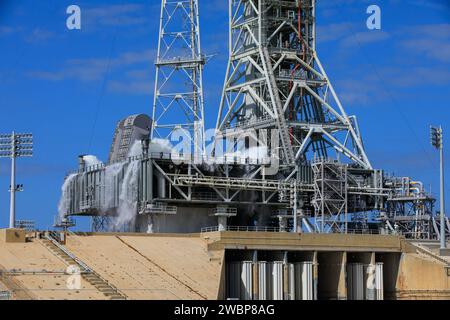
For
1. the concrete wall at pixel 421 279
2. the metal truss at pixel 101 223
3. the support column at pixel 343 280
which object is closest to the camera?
the support column at pixel 343 280

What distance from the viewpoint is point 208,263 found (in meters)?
71.8

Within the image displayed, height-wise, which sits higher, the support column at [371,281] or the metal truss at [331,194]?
the metal truss at [331,194]

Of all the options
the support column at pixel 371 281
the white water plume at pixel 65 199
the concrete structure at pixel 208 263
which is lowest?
the support column at pixel 371 281

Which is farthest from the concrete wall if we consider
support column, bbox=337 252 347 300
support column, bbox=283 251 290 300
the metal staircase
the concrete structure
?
the metal staircase

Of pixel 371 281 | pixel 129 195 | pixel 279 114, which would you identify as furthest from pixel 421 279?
pixel 129 195

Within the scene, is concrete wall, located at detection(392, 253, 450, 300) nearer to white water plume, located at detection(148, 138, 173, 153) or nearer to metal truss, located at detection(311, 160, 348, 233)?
metal truss, located at detection(311, 160, 348, 233)

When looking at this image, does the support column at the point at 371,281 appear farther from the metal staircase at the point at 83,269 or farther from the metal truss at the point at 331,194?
the metal staircase at the point at 83,269

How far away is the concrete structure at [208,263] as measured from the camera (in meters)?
61.5

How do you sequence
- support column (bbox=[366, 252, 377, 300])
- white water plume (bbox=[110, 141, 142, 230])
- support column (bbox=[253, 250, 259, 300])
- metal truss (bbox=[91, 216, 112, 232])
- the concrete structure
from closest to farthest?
1. the concrete structure
2. support column (bbox=[253, 250, 259, 300])
3. support column (bbox=[366, 252, 377, 300])
4. white water plume (bbox=[110, 141, 142, 230])
5. metal truss (bbox=[91, 216, 112, 232])

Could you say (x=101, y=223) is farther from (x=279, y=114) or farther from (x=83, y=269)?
(x=83, y=269)

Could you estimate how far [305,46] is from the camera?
108 metres

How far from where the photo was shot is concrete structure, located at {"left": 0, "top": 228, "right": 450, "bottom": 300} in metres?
61.5

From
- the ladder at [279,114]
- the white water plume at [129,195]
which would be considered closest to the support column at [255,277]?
the white water plume at [129,195]
